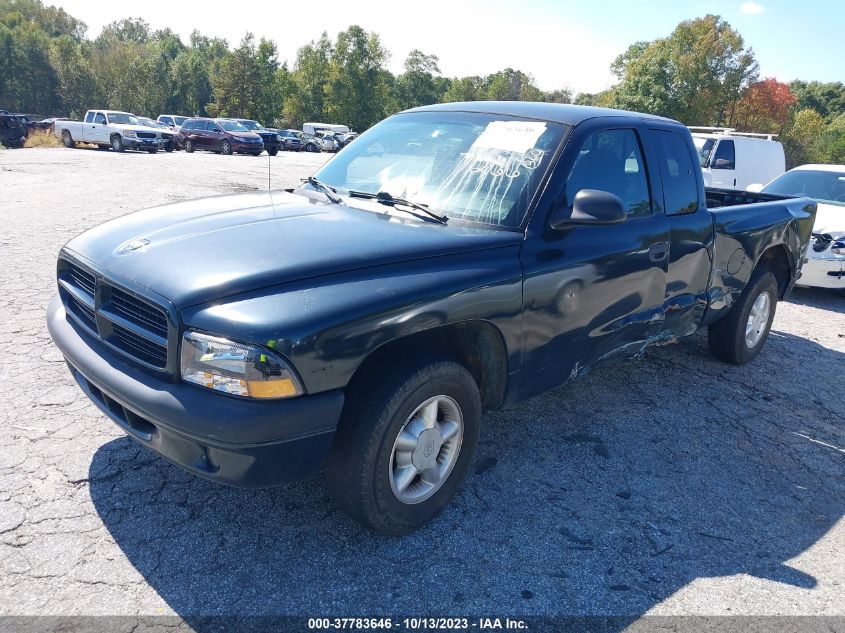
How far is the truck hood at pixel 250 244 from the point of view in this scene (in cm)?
243

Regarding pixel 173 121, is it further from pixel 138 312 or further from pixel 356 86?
pixel 138 312

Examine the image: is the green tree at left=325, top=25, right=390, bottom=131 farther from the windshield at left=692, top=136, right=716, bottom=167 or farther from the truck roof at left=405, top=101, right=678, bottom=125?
the truck roof at left=405, top=101, right=678, bottom=125

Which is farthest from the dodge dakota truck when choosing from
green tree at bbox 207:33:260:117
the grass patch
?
green tree at bbox 207:33:260:117

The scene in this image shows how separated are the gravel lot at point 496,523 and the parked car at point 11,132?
28282 millimetres

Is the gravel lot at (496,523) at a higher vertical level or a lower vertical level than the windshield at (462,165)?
lower

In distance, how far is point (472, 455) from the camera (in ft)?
10.0

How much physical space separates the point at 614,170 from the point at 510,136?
707 mm

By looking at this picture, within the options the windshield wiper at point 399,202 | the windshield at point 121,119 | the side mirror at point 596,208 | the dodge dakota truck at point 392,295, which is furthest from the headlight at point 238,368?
the windshield at point 121,119

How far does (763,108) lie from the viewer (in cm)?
4353

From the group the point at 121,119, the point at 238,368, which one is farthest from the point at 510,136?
the point at 121,119

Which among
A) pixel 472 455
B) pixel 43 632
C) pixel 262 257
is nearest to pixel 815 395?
pixel 472 455

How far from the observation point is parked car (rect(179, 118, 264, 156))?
30.9m

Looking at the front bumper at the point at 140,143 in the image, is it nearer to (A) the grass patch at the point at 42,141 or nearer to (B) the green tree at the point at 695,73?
(A) the grass patch at the point at 42,141

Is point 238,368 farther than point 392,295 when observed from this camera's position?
No
